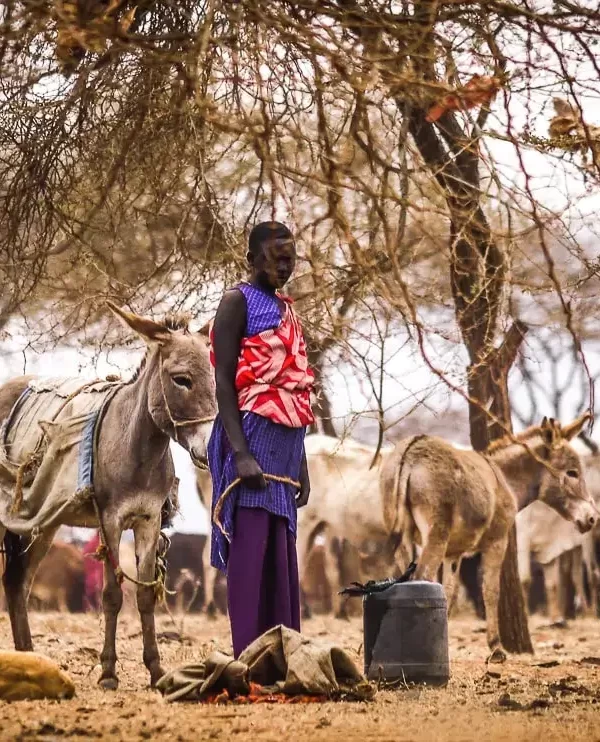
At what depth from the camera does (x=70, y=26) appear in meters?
4.58

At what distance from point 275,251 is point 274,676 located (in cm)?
164

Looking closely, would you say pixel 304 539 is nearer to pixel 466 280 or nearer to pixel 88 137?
pixel 466 280

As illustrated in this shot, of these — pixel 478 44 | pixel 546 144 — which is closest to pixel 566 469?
pixel 546 144

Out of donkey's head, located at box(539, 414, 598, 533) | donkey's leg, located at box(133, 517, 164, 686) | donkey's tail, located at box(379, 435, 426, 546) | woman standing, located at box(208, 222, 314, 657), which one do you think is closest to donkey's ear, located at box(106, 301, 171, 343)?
donkey's leg, located at box(133, 517, 164, 686)

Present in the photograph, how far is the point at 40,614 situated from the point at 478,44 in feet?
35.7

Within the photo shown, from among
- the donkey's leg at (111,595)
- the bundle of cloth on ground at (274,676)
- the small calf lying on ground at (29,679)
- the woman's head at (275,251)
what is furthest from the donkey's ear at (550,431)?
the small calf lying on ground at (29,679)

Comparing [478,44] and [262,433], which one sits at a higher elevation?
[478,44]

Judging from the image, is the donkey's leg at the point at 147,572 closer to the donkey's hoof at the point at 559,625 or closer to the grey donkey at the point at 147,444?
the grey donkey at the point at 147,444

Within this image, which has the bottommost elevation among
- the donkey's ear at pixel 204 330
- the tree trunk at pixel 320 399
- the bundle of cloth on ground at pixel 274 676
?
the bundle of cloth on ground at pixel 274 676

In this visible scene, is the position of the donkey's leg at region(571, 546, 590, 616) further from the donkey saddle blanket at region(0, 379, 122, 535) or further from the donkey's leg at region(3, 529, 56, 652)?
the donkey saddle blanket at region(0, 379, 122, 535)

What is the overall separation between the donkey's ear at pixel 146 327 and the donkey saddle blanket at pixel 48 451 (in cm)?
58

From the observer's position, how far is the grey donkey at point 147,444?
6.82 meters

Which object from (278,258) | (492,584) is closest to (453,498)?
(492,584)

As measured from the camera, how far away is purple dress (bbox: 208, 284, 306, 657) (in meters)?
5.61
